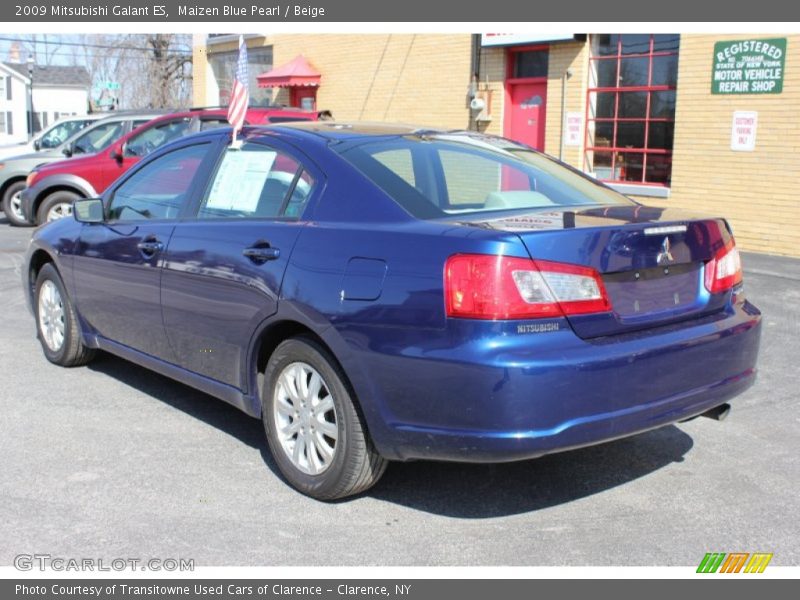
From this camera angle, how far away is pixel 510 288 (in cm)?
351

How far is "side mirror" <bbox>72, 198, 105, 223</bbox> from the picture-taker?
231 inches

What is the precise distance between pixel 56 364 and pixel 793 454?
4828 mm

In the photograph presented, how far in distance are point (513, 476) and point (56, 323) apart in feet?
11.9

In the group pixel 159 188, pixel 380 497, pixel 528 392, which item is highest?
pixel 159 188

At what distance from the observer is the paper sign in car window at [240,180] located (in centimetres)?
475

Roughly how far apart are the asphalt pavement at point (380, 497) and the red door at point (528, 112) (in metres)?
9.78

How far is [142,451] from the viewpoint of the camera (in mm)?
4867

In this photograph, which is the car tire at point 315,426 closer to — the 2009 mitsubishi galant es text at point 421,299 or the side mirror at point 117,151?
the 2009 mitsubishi galant es text at point 421,299

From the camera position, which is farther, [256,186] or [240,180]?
[240,180]

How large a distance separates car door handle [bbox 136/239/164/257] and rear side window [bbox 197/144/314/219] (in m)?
0.32

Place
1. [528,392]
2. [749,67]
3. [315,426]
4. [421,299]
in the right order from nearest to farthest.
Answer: [528,392], [421,299], [315,426], [749,67]

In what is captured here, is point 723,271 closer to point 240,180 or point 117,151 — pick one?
point 240,180

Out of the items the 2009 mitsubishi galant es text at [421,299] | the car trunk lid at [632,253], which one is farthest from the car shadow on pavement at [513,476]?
the car trunk lid at [632,253]

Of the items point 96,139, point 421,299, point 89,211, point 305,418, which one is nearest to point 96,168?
point 96,139
